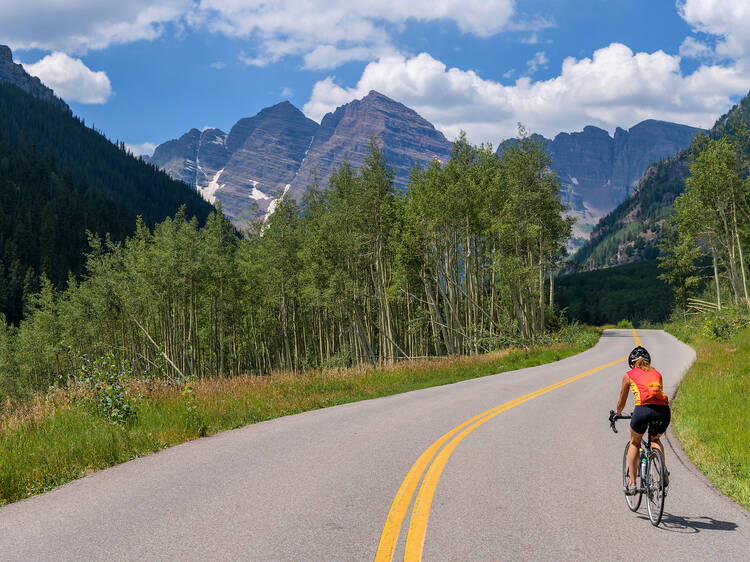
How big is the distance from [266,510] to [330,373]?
47.2ft

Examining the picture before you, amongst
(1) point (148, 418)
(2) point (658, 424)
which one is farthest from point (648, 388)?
(1) point (148, 418)

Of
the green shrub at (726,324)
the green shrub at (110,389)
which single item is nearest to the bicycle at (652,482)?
the green shrub at (110,389)

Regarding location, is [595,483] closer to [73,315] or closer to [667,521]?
[667,521]

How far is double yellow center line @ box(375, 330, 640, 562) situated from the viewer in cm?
510

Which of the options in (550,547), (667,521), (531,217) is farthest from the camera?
(531,217)

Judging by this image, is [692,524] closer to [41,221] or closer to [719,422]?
[719,422]

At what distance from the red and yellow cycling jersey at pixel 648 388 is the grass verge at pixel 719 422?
1.89 metres

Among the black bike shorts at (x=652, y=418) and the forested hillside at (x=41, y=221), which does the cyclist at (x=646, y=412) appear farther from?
the forested hillside at (x=41, y=221)

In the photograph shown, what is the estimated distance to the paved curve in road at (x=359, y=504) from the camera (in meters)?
5.12

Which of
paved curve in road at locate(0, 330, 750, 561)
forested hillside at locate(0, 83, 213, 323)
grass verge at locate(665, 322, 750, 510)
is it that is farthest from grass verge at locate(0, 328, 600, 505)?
forested hillside at locate(0, 83, 213, 323)

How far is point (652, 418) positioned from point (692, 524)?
3.85 ft

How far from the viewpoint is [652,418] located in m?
6.00

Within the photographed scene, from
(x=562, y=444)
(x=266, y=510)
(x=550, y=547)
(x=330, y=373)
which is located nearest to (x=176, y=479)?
(x=266, y=510)

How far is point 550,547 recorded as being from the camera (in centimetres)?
513
